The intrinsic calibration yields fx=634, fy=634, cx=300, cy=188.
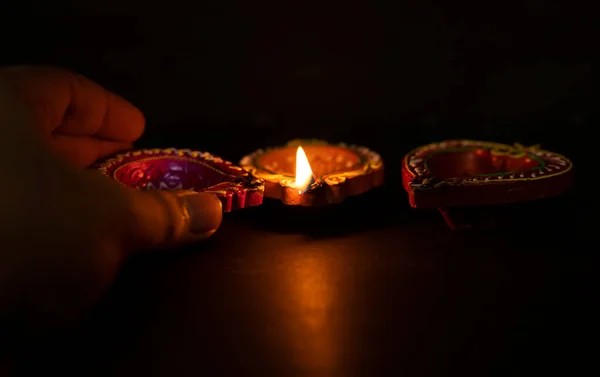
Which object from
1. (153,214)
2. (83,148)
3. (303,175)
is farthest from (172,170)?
(153,214)

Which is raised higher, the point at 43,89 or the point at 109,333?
the point at 43,89

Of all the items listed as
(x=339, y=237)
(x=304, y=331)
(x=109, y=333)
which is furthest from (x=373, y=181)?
(x=109, y=333)

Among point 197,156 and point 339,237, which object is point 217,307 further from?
point 197,156

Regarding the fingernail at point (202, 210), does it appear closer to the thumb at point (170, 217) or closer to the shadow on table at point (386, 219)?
the thumb at point (170, 217)

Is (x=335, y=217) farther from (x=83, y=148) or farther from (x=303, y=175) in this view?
(x=83, y=148)

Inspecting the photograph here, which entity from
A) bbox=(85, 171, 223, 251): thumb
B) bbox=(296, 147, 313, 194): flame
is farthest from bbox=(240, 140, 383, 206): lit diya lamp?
bbox=(85, 171, 223, 251): thumb
